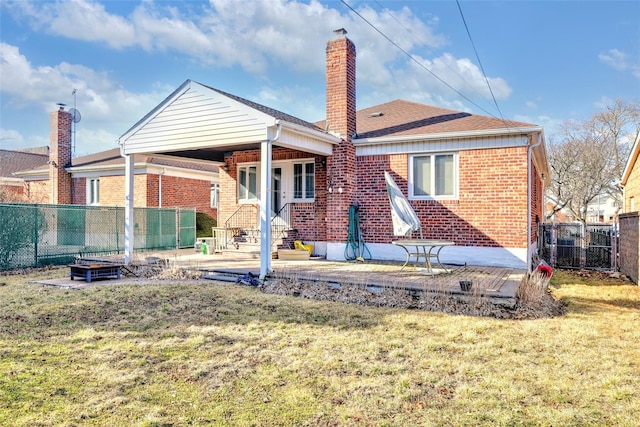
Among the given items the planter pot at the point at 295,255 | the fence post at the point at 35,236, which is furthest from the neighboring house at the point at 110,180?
the planter pot at the point at 295,255

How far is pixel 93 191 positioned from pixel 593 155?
30850 millimetres

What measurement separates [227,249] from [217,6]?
6.96 metres

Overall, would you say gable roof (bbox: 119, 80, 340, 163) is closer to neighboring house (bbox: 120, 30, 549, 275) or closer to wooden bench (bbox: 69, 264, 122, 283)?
neighboring house (bbox: 120, 30, 549, 275)

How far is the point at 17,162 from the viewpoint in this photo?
94.0 ft

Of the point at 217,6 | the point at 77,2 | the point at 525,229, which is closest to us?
the point at 525,229

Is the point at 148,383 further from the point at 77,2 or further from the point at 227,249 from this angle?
the point at 77,2

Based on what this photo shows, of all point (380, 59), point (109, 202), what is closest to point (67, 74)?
point (109, 202)

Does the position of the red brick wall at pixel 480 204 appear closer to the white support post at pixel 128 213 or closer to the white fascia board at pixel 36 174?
the white support post at pixel 128 213

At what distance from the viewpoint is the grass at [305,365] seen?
10.8 feet

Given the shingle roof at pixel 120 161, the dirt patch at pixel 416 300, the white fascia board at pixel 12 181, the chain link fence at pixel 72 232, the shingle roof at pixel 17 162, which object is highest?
the shingle roof at pixel 17 162

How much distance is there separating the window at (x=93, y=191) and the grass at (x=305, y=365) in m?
13.7

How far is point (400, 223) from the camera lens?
A: 901 cm

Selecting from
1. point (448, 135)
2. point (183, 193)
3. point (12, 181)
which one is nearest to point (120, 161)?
point (183, 193)

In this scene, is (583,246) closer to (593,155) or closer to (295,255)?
(295,255)
